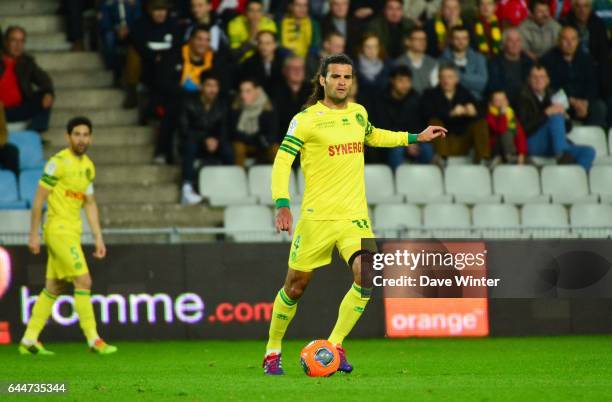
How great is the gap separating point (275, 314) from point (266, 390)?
122 centimetres

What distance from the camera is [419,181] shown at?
16984mm

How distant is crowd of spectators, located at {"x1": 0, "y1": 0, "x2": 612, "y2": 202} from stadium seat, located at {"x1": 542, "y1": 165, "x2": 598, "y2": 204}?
0.88 feet

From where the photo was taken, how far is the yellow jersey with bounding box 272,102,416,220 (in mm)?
10086

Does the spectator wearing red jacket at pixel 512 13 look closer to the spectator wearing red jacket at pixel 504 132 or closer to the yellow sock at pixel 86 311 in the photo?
the spectator wearing red jacket at pixel 504 132

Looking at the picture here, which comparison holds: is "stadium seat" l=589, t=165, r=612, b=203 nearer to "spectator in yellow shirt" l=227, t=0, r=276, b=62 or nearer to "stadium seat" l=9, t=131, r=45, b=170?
"spectator in yellow shirt" l=227, t=0, r=276, b=62

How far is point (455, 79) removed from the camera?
1775cm

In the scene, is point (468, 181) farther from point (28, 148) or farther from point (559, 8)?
point (28, 148)

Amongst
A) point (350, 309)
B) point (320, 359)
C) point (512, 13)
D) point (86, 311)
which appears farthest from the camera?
point (512, 13)

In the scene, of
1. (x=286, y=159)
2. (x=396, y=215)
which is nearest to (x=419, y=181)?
(x=396, y=215)

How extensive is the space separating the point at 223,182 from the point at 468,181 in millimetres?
3103

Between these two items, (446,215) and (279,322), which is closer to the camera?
(279,322)

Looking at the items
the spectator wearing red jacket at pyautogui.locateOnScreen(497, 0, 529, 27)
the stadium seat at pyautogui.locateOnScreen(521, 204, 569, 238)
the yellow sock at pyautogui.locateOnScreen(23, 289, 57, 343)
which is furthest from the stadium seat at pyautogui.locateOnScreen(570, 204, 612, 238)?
the yellow sock at pyautogui.locateOnScreen(23, 289, 57, 343)

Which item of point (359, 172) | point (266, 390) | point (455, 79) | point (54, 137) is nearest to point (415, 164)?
point (455, 79)

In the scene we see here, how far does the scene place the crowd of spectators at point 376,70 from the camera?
1742 centimetres
